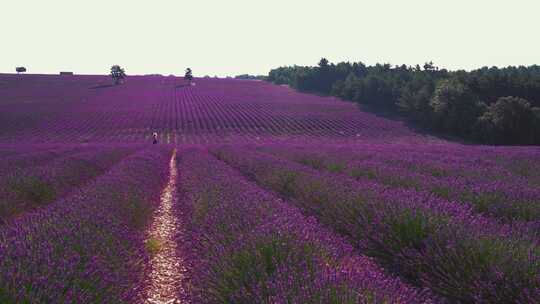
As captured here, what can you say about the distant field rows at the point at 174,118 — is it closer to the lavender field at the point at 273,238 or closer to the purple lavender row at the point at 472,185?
the purple lavender row at the point at 472,185

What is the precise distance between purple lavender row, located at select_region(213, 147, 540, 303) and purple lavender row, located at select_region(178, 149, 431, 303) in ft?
1.16

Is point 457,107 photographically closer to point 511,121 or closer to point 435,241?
point 511,121

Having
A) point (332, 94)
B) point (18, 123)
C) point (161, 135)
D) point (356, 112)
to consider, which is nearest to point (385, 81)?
point (356, 112)

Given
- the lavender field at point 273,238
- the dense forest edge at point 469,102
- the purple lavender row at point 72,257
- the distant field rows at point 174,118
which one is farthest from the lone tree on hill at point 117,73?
the purple lavender row at point 72,257

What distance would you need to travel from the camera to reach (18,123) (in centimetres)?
3678

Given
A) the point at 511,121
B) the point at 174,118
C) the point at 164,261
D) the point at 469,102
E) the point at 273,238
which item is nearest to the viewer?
the point at 273,238

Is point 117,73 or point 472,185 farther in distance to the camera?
point 117,73

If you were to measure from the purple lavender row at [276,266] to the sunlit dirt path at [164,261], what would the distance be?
0.29 meters

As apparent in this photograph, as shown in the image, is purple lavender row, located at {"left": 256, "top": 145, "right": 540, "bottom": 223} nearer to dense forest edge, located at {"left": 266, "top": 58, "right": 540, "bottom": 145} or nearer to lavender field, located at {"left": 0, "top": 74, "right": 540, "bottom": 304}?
lavender field, located at {"left": 0, "top": 74, "right": 540, "bottom": 304}

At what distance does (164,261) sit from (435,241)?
3373 millimetres

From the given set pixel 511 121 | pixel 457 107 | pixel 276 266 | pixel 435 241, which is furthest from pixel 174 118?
pixel 276 266

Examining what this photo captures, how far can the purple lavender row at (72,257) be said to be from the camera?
8.08 feet

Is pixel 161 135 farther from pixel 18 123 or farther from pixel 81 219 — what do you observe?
pixel 81 219

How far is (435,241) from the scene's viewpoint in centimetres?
378
